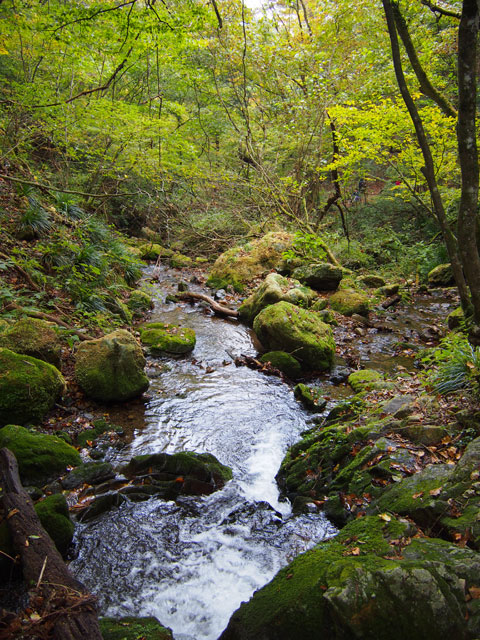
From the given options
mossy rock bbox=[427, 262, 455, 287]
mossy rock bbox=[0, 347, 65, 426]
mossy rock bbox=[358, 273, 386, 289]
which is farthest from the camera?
mossy rock bbox=[358, 273, 386, 289]

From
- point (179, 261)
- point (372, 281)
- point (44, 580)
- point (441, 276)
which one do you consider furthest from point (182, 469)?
point (179, 261)

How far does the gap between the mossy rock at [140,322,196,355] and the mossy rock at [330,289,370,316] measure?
4.59 metres

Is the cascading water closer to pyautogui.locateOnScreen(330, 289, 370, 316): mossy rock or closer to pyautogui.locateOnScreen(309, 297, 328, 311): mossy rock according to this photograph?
pyautogui.locateOnScreen(309, 297, 328, 311): mossy rock

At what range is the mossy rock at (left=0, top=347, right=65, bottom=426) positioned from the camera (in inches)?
179

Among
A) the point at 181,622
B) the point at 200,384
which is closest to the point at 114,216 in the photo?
the point at 200,384

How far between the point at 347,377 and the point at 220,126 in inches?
485

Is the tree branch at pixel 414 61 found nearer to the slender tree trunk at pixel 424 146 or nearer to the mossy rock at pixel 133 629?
the slender tree trunk at pixel 424 146

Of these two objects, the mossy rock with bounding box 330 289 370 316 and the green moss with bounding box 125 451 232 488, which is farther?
the mossy rock with bounding box 330 289 370 316

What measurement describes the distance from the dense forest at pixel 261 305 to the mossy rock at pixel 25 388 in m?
0.03

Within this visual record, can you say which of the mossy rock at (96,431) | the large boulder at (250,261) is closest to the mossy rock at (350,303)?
the large boulder at (250,261)

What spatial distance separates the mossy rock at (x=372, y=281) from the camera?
1291 cm

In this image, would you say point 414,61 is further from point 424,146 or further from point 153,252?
point 153,252

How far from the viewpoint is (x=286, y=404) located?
6.27 m

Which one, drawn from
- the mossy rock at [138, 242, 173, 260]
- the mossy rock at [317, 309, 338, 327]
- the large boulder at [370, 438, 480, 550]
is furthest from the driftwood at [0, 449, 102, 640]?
the mossy rock at [138, 242, 173, 260]
